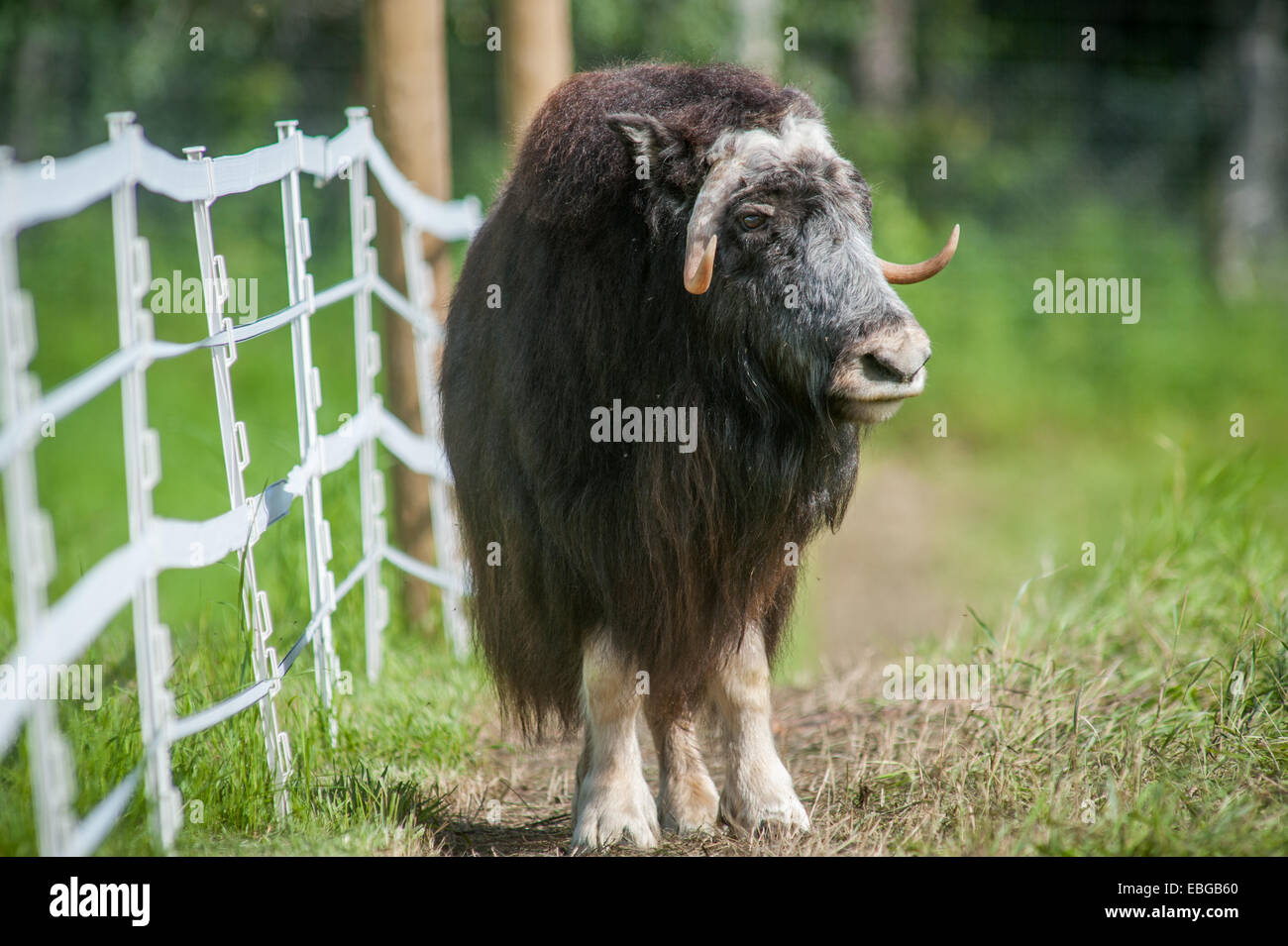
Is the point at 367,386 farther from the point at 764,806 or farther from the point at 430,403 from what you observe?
the point at 764,806

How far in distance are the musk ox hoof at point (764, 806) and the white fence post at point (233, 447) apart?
1.11 meters

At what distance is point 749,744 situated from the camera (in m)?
3.58

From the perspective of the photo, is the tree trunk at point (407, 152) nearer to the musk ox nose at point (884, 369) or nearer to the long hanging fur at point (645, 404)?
the long hanging fur at point (645, 404)

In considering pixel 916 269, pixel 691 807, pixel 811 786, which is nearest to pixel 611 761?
pixel 691 807

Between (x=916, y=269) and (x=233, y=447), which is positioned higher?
(x=916, y=269)

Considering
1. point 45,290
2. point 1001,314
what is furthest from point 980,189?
point 45,290

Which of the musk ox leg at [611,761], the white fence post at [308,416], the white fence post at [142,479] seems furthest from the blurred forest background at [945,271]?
the white fence post at [142,479]

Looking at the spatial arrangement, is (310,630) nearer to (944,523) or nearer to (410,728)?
(410,728)

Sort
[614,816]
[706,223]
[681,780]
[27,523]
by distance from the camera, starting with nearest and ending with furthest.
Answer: [27,523] → [706,223] → [614,816] → [681,780]

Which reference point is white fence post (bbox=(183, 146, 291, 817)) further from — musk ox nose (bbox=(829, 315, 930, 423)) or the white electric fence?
musk ox nose (bbox=(829, 315, 930, 423))

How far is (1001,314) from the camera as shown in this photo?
1197 centimetres

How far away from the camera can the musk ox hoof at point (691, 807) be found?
3.61m

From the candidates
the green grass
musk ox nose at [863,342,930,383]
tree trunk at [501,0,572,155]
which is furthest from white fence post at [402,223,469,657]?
musk ox nose at [863,342,930,383]

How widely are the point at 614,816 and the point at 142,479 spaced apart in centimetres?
143
